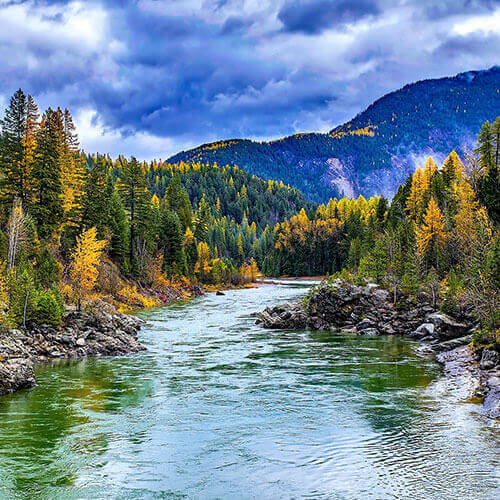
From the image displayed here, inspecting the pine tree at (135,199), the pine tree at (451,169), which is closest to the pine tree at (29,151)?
the pine tree at (135,199)

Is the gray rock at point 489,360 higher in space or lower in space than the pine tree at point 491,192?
lower

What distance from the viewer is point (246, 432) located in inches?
635

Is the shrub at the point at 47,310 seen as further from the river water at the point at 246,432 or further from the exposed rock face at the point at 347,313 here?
the exposed rock face at the point at 347,313

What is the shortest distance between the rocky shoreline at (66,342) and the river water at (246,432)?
1.31 meters

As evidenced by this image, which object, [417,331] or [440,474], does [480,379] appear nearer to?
[440,474]

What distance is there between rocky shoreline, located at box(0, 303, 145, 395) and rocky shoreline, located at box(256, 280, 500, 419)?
49.1 feet

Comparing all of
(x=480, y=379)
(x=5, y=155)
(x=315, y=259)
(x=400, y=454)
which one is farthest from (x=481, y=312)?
(x=315, y=259)

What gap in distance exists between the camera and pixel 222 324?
4447 cm

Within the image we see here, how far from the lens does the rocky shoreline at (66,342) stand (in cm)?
2147

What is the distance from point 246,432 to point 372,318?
26.8 metres

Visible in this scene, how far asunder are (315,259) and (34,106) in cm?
10238

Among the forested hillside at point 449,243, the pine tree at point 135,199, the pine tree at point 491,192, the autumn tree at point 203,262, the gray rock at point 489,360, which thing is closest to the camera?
the gray rock at point 489,360

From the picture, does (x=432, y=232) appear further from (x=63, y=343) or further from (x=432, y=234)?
(x=63, y=343)

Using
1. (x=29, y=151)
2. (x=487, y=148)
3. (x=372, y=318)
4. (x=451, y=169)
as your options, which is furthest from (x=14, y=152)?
(x=451, y=169)
